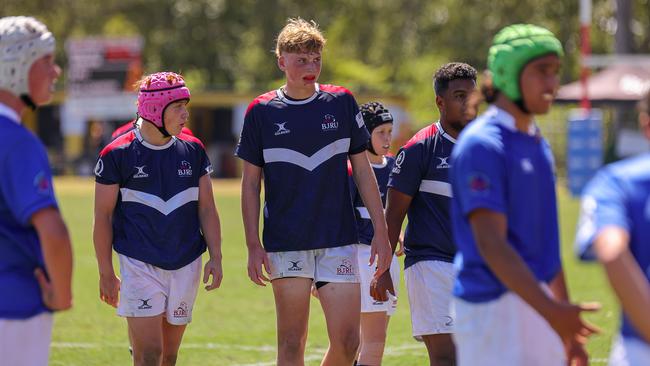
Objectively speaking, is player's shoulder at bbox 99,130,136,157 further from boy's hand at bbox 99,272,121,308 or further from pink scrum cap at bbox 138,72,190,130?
boy's hand at bbox 99,272,121,308

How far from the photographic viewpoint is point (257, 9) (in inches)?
2640

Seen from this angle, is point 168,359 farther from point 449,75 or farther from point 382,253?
point 449,75

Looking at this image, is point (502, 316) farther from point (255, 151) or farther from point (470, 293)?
point (255, 151)

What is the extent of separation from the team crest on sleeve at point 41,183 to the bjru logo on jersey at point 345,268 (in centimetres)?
287

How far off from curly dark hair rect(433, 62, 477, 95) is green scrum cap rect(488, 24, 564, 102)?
8.65ft

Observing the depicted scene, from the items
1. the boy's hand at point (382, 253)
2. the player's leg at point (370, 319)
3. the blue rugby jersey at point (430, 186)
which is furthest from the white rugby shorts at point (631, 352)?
the player's leg at point (370, 319)

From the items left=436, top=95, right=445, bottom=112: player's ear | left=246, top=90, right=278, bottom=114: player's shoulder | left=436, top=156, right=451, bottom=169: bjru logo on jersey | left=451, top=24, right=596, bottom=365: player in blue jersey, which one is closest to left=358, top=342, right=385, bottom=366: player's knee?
left=436, top=156, right=451, bottom=169: bjru logo on jersey

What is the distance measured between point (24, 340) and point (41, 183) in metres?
0.68

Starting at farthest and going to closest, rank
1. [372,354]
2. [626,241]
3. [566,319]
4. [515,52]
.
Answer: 1. [372,354]
2. [515,52]
3. [566,319]
4. [626,241]

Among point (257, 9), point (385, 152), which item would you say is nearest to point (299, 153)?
point (385, 152)

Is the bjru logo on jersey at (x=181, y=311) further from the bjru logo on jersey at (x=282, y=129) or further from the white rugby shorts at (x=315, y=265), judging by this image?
the bjru logo on jersey at (x=282, y=129)

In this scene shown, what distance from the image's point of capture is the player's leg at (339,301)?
7465 mm

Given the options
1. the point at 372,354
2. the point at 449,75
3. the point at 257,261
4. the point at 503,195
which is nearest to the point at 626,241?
the point at 503,195

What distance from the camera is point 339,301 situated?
24.6 ft
